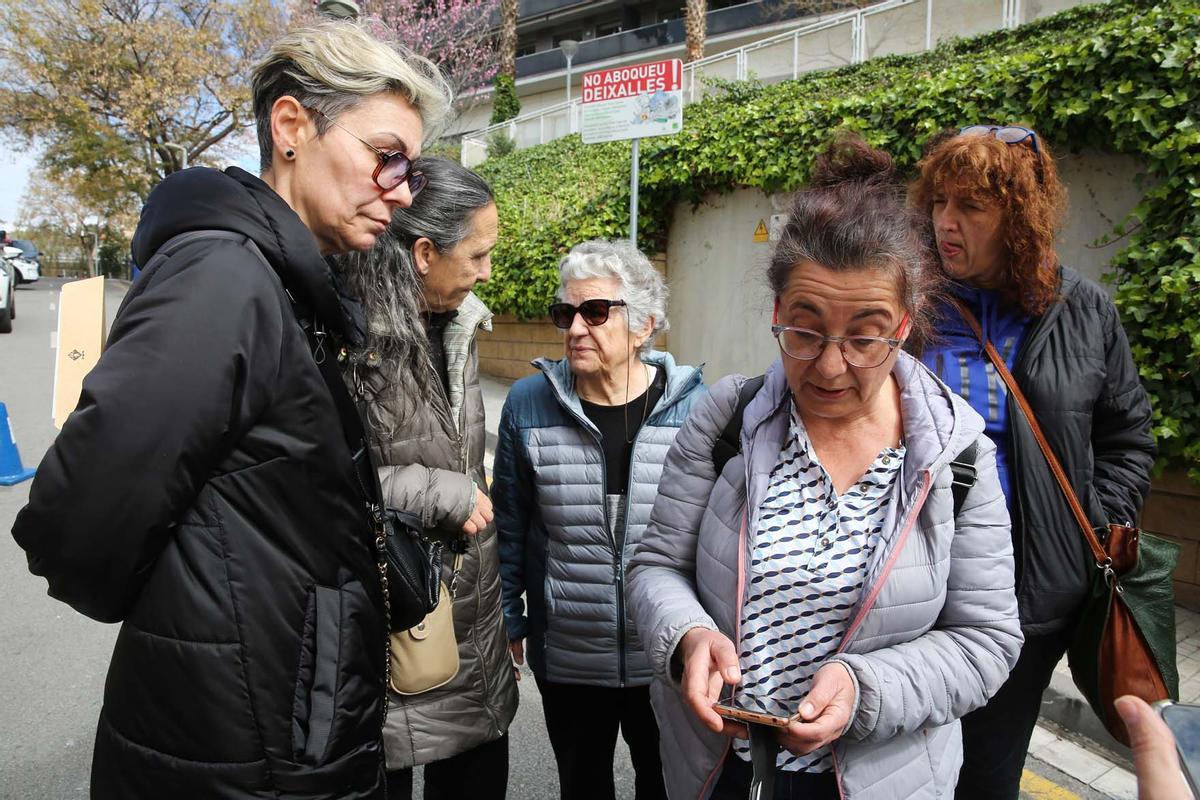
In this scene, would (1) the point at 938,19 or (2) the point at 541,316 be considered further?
(1) the point at 938,19

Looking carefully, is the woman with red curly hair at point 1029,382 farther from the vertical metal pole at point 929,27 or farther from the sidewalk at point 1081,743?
the vertical metal pole at point 929,27

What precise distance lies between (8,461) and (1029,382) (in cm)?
795

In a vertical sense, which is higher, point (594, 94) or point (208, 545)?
point (594, 94)

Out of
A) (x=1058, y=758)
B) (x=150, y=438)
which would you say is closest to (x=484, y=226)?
(x=150, y=438)

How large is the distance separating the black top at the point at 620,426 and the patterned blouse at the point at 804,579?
803 millimetres

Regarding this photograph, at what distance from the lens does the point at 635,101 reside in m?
5.70

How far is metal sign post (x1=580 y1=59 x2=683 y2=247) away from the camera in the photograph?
556 cm

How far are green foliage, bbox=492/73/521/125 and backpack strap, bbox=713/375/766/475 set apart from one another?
85.8ft

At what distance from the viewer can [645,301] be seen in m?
2.48

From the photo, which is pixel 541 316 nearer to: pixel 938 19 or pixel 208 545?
pixel 208 545

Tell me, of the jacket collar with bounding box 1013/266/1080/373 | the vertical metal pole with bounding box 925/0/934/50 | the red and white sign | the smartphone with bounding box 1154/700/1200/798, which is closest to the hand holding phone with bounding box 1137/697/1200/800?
the smartphone with bounding box 1154/700/1200/798

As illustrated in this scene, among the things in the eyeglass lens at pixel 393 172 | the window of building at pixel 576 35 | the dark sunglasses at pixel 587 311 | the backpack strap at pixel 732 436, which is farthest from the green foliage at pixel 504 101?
the backpack strap at pixel 732 436

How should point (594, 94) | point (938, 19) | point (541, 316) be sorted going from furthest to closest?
point (938, 19)
point (541, 316)
point (594, 94)

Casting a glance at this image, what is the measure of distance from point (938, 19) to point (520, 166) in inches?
355
